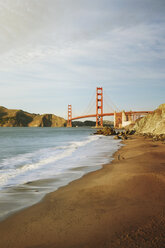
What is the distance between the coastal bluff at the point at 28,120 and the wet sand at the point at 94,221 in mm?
135663

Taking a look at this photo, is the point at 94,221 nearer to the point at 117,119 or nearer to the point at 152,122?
the point at 152,122

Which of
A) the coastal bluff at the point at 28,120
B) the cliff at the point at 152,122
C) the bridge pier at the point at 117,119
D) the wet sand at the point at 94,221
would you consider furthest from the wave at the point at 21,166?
the coastal bluff at the point at 28,120

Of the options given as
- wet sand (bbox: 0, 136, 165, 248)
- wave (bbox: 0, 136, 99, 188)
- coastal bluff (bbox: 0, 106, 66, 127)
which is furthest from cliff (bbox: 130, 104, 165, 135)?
coastal bluff (bbox: 0, 106, 66, 127)

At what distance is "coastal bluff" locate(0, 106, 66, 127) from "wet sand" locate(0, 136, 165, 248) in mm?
135663

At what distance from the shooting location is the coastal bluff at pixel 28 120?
14438 centimetres

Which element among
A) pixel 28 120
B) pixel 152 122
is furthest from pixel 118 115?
pixel 28 120

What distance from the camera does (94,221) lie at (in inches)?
97.1

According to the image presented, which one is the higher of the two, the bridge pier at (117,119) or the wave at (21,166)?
the bridge pier at (117,119)

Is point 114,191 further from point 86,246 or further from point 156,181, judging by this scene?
point 86,246

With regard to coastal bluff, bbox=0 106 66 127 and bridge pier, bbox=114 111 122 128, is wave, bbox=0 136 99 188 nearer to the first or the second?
bridge pier, bbox=114 111 122 128

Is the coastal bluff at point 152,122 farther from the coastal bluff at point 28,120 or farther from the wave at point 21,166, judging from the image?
the coastal bluff at point 28,120

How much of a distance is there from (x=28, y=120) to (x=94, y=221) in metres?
159

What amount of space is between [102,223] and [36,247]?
87 centimetres

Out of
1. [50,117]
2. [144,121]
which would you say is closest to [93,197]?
[144,121]
